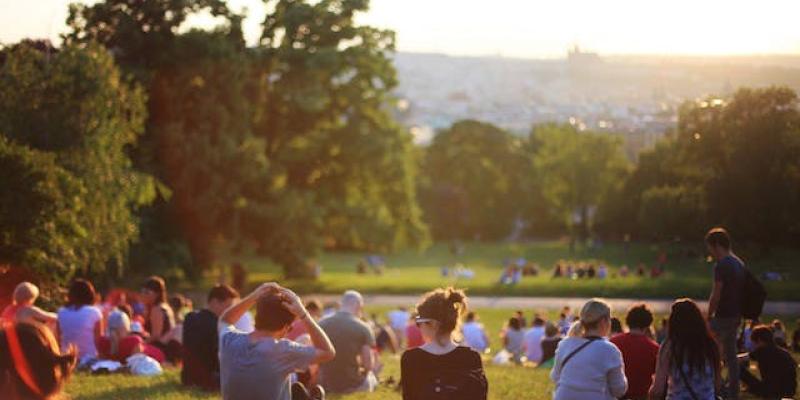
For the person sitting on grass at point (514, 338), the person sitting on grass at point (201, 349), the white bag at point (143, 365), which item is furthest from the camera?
the person sitting on grass at point (514, 338)

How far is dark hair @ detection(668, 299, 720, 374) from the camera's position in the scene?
10227 mm

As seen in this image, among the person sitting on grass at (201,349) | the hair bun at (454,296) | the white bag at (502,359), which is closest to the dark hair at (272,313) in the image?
the hair bun at (454,296)

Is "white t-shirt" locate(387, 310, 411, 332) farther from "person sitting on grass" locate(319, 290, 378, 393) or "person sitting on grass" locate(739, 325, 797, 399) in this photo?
"person sitting on grass" locate(739, 325, 797, 399)

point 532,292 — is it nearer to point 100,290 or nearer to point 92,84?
point 100,290

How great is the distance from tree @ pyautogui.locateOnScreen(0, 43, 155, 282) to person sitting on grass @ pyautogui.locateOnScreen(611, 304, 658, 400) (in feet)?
56.1

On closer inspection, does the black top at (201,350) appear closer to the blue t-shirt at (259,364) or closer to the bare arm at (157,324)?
the bare arm at (157,324)

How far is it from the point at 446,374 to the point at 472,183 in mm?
89536

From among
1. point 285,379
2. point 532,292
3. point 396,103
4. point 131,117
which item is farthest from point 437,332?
point 396,103

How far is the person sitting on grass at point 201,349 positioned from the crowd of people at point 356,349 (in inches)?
0.5

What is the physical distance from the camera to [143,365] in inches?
645

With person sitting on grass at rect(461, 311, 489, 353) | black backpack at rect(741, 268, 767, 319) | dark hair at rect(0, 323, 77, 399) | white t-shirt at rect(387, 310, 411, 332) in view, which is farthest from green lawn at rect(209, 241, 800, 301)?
dark hair at rect(0, 323, 77, 399)

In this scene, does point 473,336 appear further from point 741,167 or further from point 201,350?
point 741,167

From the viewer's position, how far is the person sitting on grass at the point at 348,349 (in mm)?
14625

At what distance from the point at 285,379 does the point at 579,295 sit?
3419cm
